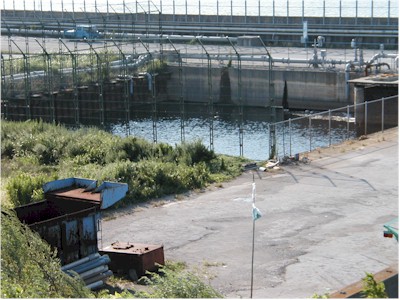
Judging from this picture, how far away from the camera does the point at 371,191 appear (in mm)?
25781

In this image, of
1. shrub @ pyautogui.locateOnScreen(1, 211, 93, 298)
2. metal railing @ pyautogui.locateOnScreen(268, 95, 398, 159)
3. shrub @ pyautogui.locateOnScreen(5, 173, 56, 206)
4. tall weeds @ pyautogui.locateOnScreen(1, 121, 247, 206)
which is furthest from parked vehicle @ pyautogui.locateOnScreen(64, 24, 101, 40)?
shrub @ pyautogui.locateOnScreen(1, 211, 93, 298)

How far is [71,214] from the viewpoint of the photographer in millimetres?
18422

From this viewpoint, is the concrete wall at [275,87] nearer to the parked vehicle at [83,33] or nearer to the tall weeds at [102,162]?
the parked vehicle at [83,33]

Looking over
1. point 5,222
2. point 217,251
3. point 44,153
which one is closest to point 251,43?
point 44,153

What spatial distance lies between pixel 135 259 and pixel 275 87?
1391 inches

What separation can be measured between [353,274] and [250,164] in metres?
10.7

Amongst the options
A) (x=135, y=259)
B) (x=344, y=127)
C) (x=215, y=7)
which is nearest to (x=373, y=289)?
(x=135, y=259)

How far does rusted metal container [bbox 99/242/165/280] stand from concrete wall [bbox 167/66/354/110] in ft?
107

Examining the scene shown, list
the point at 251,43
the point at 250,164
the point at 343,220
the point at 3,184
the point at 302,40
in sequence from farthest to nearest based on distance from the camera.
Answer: the point at 302,40
the point at 251,43
the point at 250,164
the point at 3,184
the point at 343,220

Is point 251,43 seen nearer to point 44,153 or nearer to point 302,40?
point 302,40

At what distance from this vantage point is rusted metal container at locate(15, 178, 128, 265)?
718 inches

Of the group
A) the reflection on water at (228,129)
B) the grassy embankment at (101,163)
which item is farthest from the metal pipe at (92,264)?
the reflection on water at (228,129)

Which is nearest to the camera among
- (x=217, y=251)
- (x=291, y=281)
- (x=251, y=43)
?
(x=291, y=281)

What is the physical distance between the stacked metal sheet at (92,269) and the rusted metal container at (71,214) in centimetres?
18
